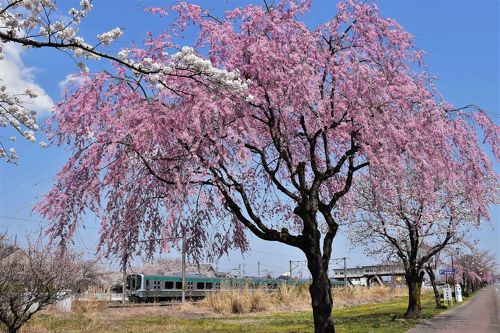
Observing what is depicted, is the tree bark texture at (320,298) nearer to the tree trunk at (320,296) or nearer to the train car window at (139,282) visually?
the tree trunk at (320,296)

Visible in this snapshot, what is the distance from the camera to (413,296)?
23953 millimetres

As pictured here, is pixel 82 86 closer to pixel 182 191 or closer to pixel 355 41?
pixel 182 191

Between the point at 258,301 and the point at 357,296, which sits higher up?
the point at 258,301

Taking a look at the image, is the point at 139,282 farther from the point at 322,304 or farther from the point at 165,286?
the point at 322,304

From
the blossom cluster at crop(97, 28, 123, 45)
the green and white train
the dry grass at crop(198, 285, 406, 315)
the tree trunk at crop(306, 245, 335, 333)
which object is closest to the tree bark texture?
the tree trunk at crop(306, 245, 335, 333)

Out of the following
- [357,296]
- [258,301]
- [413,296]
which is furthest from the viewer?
[357,296]

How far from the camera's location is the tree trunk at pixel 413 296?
78.2ft

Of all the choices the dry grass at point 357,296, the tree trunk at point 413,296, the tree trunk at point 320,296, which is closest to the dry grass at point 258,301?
the dry grass at point 357,296

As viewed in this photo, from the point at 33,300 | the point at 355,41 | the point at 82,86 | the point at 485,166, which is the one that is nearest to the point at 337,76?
the point at 355,41

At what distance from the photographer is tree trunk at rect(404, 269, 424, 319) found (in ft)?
78.2

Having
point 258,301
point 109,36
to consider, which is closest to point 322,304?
point 109,36

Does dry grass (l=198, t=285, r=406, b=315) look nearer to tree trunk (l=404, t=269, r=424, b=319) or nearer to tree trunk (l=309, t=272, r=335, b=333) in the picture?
tree trunk (l=404, t=269, r=424, b=319)

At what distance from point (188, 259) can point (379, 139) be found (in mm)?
6122

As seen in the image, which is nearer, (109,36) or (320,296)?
(109,36)
